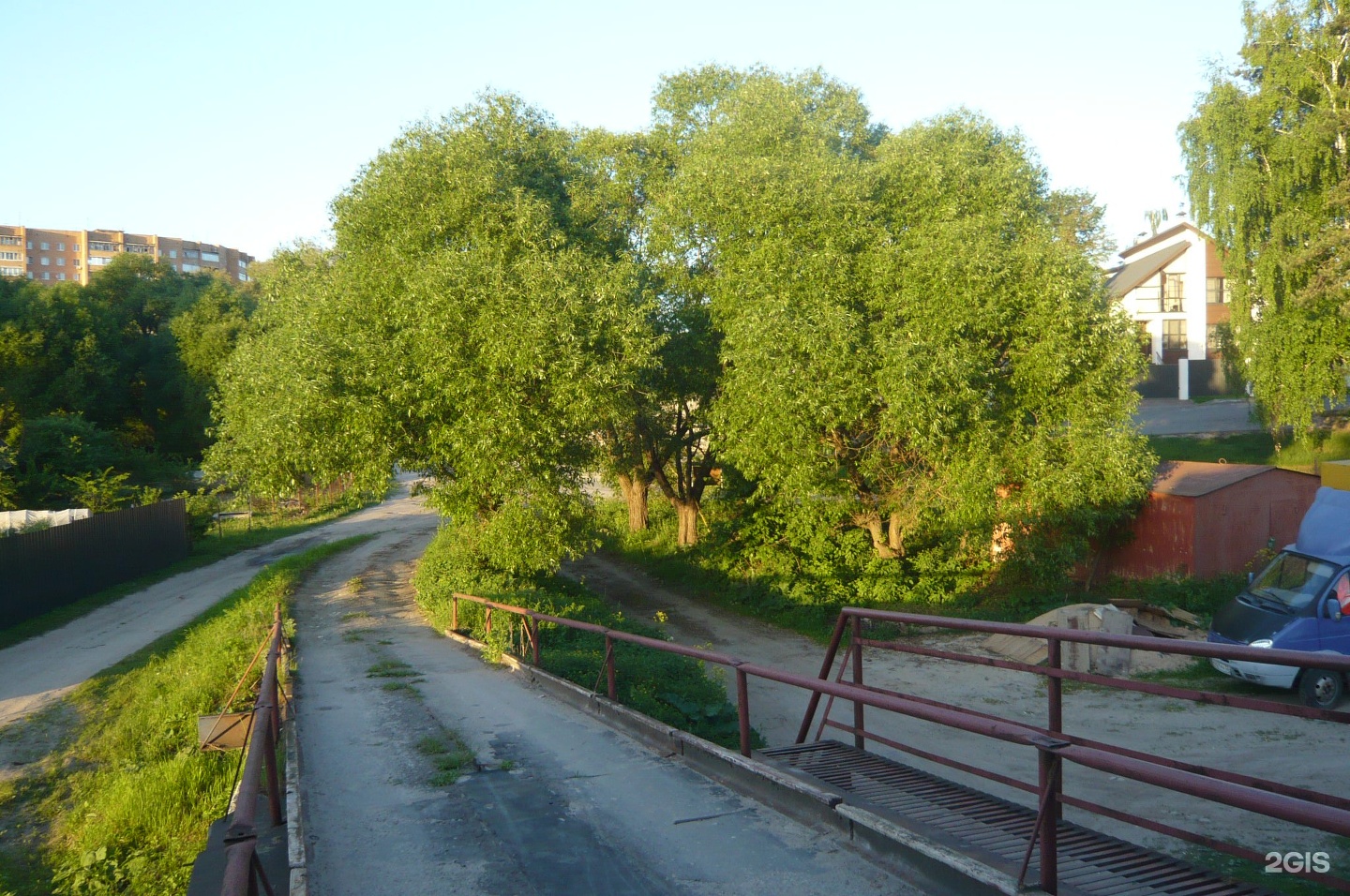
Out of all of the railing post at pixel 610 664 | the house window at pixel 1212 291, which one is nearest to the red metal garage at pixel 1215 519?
the railing post at pixel 610 664

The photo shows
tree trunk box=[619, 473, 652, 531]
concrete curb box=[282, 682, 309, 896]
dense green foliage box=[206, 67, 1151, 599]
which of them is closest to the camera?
concrete curb box=[282, 682, 309, 896]

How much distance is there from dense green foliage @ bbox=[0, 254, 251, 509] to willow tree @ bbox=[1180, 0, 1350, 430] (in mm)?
39829

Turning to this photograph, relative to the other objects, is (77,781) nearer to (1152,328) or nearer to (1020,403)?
(1020,403)

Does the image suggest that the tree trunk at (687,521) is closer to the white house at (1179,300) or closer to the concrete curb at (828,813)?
the concrete curb at (828,813)

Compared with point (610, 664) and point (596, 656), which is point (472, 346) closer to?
point (596, 656)

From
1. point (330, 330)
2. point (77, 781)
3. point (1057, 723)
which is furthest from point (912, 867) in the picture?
point (330, 330)

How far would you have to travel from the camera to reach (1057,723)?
17.5 feet

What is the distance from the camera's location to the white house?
49000mm

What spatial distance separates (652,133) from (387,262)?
12.0 meters

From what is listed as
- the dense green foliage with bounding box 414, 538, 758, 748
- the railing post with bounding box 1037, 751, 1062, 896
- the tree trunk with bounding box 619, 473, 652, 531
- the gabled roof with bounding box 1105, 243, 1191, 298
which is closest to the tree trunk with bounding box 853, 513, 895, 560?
the dense green foliage with bounding box 414, 538, 758, 748

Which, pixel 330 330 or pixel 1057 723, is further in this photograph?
pixel 330 330

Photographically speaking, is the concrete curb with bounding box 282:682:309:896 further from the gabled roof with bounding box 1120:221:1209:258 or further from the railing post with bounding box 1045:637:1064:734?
the gabled roof with bounding box 1120:221:1209:258

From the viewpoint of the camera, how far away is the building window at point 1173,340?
4991 centimetres

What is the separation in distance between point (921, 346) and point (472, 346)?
843cm
